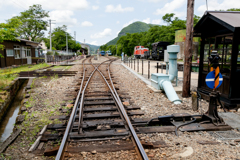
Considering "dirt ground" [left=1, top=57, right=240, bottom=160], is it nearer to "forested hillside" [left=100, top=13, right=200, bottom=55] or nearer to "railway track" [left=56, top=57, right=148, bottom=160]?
"railway track" [left=56, top=57, right=148, bottom=160]

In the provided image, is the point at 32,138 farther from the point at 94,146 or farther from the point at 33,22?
the point at 33,22

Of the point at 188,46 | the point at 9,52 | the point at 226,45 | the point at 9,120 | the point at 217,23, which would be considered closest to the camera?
the point at 226,45

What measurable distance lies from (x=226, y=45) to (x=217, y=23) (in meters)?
0.84

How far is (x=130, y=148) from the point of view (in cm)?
353

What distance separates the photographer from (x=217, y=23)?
6715mm

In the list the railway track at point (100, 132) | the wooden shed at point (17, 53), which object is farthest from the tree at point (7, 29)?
the wooden shed at point (17, 53)

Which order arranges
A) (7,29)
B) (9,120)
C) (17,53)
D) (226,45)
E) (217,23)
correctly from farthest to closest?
(17,53)
(7,29)
(9,120)
(217,23)
(226,45)

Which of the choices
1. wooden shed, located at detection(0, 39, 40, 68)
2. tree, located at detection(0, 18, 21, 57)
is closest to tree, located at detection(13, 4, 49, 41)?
wooden shed, located at detection(0, 39, 40, 68)

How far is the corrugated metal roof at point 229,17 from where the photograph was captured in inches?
223

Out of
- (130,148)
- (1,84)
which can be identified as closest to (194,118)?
(130,148)

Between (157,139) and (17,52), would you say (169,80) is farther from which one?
(17,52)

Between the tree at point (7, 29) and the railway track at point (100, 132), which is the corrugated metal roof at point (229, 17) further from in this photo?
the tree at point (7, 29)

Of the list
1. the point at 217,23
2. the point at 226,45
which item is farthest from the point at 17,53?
the point at 226,45

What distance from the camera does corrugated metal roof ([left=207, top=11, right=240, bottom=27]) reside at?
223 inches
